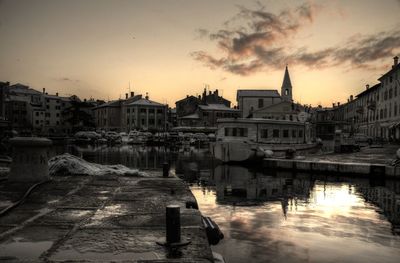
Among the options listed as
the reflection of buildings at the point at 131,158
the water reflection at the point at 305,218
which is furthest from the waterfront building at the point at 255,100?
the water reflection at the point at 305,218

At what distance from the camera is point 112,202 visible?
34.4 ft

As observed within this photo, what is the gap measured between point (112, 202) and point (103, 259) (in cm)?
459

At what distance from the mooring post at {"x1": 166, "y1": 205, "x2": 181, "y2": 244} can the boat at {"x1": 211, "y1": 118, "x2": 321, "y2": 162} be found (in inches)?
1169

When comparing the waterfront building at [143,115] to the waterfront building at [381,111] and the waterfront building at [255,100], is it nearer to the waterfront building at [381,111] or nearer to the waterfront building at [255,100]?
the waterfront building at [255,100]

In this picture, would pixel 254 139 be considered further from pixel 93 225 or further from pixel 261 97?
pixel 261 97

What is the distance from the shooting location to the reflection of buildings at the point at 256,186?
19.6 m

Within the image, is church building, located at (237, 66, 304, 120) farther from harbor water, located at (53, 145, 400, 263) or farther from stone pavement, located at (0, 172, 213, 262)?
stone pavement, located at (0, 172, 213, 262)

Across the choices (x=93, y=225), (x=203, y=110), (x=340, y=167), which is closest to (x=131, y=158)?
(x=340, y=167)

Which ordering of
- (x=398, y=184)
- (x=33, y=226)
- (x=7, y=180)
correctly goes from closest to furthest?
(x=33, y=226) < (x=7, y=180) < (x=398, y=184)

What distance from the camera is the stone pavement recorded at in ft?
20.2

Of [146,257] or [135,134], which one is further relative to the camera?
[135,134]

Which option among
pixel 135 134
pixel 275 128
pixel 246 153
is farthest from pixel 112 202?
pixel 135 134

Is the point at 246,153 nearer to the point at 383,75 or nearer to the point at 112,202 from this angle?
the point at 112,202

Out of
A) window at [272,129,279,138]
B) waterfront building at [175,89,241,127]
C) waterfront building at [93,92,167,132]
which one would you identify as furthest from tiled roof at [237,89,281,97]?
window at [272,129,279,138]
